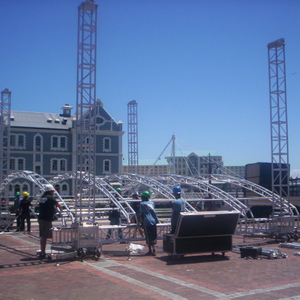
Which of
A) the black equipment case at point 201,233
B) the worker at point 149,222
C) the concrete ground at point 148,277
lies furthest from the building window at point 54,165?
the black equipment case at point 201,233

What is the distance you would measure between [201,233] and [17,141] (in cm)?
4290

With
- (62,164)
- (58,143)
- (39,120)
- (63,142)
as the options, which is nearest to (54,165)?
(62,164)

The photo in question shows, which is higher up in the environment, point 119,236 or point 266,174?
point 266,174

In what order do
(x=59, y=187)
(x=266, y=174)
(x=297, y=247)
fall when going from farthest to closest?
(x=59, y=187)
(x=266, y=174)
(x=297, y=247)

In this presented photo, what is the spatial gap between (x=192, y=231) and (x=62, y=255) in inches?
129

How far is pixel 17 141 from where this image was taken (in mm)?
48438

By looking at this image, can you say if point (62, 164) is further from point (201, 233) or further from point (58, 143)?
point (201, 233)

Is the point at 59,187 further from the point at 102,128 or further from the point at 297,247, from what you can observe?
the point at 297,247

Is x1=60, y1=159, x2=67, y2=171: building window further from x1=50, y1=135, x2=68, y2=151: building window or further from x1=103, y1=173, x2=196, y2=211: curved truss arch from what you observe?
x1=103, y1=173, x2=196, y2=211: curved truss arch

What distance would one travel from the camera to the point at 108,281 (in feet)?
24.0

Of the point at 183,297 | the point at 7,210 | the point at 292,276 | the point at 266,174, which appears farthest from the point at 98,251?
the point at 266,174

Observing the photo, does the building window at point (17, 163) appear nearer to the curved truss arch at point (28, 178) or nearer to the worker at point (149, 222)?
the curved truss arch at point (28, 178)

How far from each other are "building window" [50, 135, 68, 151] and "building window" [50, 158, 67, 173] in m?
1.46

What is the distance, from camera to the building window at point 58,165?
165 feet
